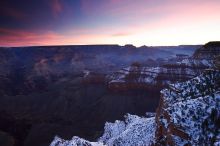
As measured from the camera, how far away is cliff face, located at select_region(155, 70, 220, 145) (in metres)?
23.5

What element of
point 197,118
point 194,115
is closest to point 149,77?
point 194,115

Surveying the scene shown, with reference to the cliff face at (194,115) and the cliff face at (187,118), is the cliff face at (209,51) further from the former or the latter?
the cliff face at (194,115)

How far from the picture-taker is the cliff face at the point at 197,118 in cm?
2352

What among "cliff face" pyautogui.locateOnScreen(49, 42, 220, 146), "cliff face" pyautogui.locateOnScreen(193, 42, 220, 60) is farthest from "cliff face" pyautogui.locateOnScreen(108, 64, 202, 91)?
"cliff face" pyautogui.locateOnScreen(49, 42, 220, 146)

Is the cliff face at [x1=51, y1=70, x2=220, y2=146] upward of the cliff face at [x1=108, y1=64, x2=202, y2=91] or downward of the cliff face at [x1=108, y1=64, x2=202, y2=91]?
upward

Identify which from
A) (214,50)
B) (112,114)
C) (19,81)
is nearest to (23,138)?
(112,114)

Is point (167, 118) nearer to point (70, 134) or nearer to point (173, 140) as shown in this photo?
point (173, 140)

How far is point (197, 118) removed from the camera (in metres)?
24.6

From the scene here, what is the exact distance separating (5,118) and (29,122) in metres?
12.6

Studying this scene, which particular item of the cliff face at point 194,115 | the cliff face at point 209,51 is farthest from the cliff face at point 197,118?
the cliff face at point 209,51

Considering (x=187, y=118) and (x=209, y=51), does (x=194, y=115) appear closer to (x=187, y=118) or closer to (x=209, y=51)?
(x=187, y=118)

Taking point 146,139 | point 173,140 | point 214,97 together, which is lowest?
point 146,139

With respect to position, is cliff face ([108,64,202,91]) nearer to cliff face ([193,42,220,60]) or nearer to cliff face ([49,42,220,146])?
cliff face ([193,42,220,60])

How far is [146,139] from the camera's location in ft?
116
